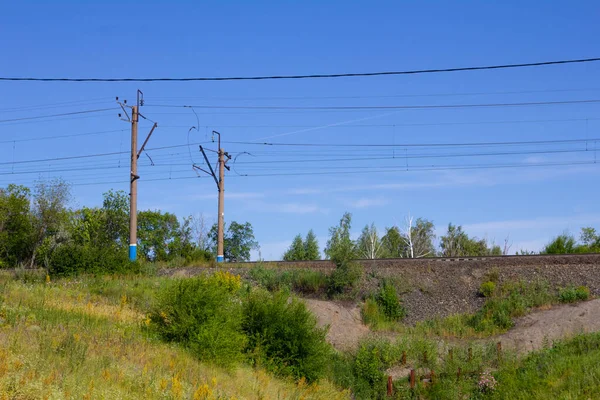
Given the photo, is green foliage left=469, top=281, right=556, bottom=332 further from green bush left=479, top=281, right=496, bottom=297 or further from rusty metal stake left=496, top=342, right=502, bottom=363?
rusty metal stake left=496, top=342, right=502, bottom=363

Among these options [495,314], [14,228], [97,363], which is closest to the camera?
[97,363]

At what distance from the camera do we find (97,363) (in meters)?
16.6

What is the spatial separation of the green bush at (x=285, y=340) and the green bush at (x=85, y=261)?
1450 cm

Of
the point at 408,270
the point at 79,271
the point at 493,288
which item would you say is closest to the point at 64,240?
the point at 79,271

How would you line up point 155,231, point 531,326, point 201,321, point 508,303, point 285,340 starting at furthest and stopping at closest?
point 155,231
point 508,303
point 531,326
point 285,340
point 201,321

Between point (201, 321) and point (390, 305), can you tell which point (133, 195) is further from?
point (201, 321)

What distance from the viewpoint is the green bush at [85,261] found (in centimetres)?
3838

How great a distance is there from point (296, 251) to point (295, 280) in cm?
5223

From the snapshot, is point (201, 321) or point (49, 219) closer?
point (201, 321)

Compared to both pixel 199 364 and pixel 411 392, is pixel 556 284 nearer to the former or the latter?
pixel 411 392

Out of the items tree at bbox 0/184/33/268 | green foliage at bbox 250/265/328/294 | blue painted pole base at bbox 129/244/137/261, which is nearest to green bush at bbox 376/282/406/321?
green foliage at bbox 250/265/328/294

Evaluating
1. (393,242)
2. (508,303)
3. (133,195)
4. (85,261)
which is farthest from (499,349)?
(393,242)

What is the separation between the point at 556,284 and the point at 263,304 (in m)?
16.3

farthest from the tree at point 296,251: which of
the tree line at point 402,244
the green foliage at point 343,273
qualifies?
the green foliage at point 343,273
